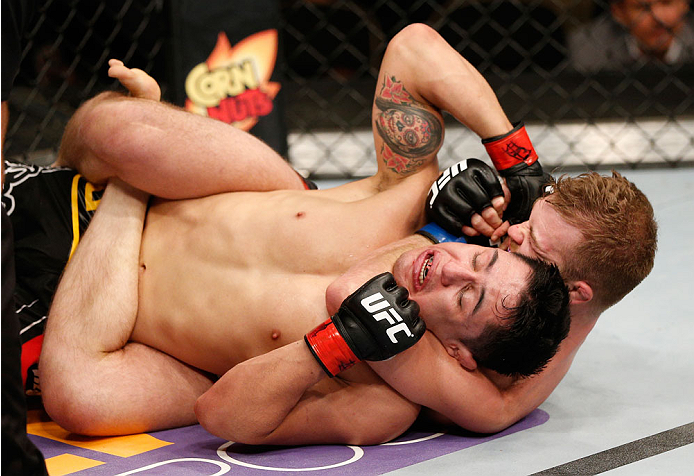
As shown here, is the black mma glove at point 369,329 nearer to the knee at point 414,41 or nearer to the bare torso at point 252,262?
the bare torso at point 252,262

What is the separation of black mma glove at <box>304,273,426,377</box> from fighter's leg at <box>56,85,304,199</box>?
1.79 ft

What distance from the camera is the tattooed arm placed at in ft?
5.58

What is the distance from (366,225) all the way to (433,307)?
28 centimetres

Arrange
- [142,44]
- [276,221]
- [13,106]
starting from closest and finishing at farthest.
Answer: [276,221], [142,44], [13,106]

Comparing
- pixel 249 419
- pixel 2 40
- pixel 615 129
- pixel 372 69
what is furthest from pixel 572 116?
pixel 2 40

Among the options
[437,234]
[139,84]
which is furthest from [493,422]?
[139,84]

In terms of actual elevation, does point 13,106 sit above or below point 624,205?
above

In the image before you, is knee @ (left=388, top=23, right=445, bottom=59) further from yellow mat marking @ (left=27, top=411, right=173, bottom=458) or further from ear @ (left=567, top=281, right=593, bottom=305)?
yellow mat marking @ (left=27, top=411, right=173, bottom=458)

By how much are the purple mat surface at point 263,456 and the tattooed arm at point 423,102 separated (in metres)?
0.60

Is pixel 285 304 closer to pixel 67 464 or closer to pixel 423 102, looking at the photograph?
pixel 67 464

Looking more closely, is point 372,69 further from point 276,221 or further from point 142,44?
point 276,221

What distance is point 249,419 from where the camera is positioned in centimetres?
134

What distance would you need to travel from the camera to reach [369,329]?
128cm

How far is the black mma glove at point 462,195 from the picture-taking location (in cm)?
155
